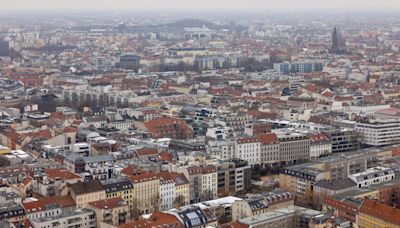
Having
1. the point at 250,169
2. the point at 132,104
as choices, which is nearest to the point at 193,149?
the point at 250,169

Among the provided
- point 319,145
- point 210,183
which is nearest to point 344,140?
point 319,145

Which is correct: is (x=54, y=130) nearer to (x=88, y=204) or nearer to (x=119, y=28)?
(x=88, y=204)

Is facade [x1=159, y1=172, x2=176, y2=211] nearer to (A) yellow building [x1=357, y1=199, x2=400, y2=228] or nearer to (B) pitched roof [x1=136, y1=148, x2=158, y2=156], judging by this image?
(B) pitched roof [x1=136, y1=148, x2=158, y2=156]

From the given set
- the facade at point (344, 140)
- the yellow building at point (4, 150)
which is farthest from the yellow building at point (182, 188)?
the facade at point (344, 140)

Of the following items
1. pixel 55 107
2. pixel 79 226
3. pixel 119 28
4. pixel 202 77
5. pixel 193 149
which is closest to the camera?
pixel 79 226

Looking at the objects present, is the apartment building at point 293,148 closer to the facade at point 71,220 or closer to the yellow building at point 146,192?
the yellow building at point 146,192

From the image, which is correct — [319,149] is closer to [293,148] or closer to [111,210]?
[293,148]

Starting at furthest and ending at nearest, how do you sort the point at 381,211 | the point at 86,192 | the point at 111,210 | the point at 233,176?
the point at 233,176, the point at 86,192, the point at 111,210, the point at 381,211
